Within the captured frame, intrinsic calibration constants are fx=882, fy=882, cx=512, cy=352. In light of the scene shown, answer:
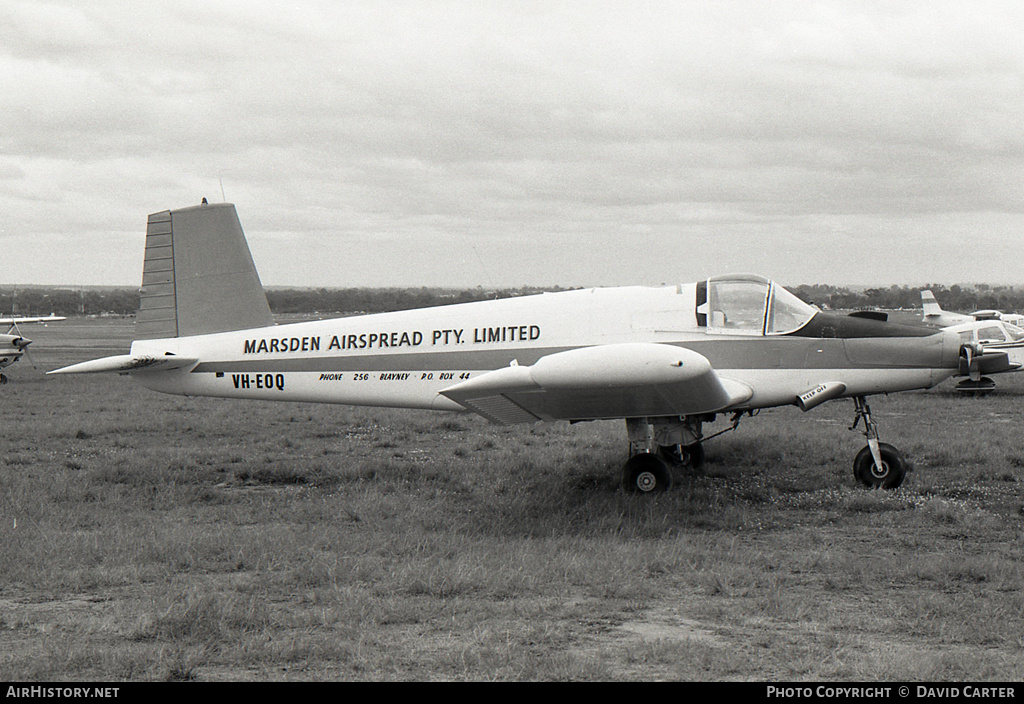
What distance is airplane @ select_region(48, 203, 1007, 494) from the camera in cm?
864

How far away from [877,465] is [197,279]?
807 centimetres

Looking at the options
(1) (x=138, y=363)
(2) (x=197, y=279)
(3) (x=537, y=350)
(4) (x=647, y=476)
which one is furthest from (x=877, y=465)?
(1) (x=138, y=363)

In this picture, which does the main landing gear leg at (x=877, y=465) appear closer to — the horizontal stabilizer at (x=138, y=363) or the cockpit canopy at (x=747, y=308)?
the cockpit canopy at (x=747, y=308)

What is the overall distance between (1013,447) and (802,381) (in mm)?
4711

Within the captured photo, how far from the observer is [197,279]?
10.7 metres

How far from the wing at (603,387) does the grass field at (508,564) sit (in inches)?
37.1

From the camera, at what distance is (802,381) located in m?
9.21

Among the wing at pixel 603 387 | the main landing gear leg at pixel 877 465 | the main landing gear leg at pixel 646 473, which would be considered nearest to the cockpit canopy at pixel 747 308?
the wing at pixel 603 387

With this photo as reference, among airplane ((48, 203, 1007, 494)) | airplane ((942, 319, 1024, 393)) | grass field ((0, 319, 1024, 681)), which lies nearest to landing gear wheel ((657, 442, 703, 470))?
airplane ((48, 203, 1007, 494))

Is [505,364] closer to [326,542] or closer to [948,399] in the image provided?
[326,542]

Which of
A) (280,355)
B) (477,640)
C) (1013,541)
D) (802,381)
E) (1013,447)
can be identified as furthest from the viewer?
(1013,447)

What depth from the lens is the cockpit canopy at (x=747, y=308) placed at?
366 inches

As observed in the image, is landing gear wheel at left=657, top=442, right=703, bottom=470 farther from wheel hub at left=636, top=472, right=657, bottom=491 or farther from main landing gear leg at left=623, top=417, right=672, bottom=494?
wheel hub at left=636, top=472, right=657, bottom=491
